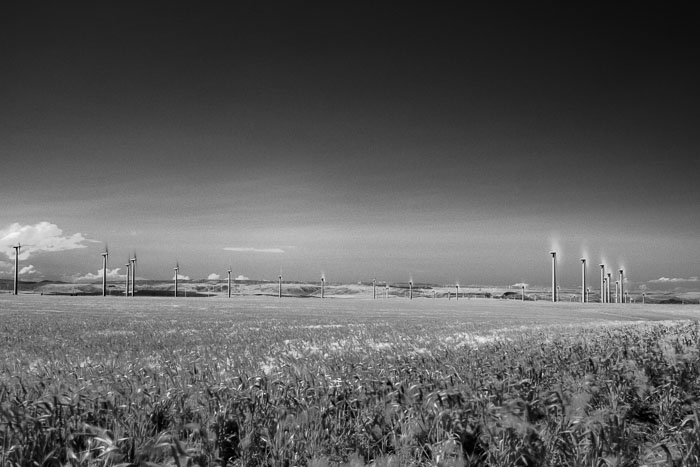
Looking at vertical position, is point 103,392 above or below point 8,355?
above

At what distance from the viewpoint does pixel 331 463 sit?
6.04 meters

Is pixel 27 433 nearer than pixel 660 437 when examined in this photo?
Yes

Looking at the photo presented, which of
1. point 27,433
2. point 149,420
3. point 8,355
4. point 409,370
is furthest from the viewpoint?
point 8,355

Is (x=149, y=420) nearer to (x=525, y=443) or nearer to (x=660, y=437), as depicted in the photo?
(x=525, y=443)

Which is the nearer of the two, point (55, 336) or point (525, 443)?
point (525, 443)

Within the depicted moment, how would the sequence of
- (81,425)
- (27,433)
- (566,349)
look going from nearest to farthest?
(27,433)
(81,425)
(566,349)

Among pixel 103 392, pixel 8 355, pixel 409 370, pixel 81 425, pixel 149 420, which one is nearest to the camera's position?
pixel 81 425

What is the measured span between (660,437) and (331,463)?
18.4 ft

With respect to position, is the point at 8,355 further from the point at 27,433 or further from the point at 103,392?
the point at 27,433

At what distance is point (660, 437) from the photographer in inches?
320

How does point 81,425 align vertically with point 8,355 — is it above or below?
above

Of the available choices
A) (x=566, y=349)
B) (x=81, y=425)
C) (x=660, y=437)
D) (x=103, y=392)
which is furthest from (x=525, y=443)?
(x=566, y=349)

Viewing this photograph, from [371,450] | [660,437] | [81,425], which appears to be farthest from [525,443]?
[81,425]

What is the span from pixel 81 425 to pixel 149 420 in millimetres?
851
